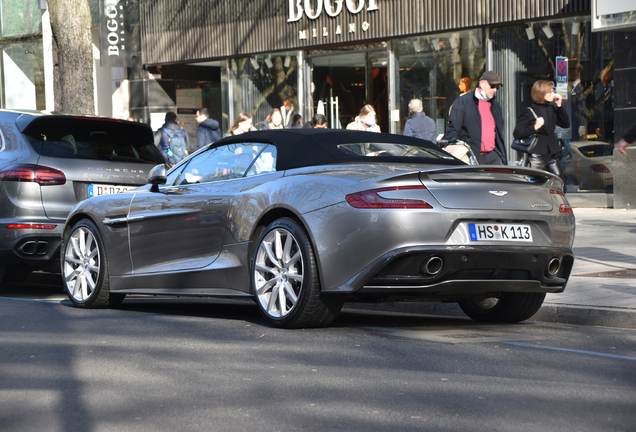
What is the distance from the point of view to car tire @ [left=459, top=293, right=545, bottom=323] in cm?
641

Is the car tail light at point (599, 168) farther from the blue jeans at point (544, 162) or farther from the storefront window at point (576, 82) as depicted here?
the blue jeans at point (544, 162)

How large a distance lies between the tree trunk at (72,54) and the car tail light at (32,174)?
5867 mm

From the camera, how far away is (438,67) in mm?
17703

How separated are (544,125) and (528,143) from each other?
0.88ft

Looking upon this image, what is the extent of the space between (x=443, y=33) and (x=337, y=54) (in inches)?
112

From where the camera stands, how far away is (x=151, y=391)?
434 cm

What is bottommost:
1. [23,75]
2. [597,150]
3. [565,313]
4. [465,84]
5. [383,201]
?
[565,313]

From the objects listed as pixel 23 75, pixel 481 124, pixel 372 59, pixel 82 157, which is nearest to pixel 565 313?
pixel 481 124

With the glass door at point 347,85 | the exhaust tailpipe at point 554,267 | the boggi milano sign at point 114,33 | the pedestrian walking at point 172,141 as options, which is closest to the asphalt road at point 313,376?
the exhaust tailpipe at point 554,267

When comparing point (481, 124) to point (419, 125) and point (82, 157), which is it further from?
point (82, 157)

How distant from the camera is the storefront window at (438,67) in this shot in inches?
674

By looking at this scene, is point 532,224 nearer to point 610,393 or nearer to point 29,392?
point 610,393

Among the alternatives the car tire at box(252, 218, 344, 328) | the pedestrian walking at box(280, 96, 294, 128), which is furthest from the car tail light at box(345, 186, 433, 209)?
the pedestrian walking at box(280, 96, 294, 128)

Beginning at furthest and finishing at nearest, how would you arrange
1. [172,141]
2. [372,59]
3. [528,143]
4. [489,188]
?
1. [372,59]
2. [172,141]
3. [528,143]
4. [489,188]
